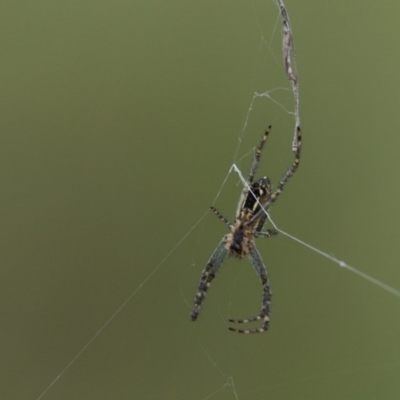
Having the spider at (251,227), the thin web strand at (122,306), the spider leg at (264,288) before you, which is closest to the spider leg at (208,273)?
the spider at (251,227)

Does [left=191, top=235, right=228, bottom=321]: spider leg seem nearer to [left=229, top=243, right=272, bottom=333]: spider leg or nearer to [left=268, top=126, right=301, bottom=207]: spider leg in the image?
[left=229, top=243, right=272, bottom=333]: spider leg

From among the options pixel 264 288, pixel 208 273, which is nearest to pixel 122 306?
pixel 208 273

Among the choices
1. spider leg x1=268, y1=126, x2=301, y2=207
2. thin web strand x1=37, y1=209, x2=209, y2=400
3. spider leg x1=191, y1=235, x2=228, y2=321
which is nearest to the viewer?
spider leg x1=268, y1=126, x2=301, y2=207

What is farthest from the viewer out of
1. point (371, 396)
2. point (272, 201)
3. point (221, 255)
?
point (371, 396)

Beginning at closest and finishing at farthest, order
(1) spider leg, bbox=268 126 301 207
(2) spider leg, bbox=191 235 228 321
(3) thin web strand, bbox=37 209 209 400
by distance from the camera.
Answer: (1) spider leg, bbox=268 126 301 207
(2) spider leg, bbox=191 235 228 321
(3) thin web strand, bbox=37 209 209 400

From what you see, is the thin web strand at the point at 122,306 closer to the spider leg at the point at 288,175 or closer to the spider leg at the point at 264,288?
the spider leg at the point at 264,288

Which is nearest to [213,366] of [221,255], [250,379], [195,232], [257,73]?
[250,379]

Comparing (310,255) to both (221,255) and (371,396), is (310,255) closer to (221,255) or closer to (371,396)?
(371,396)

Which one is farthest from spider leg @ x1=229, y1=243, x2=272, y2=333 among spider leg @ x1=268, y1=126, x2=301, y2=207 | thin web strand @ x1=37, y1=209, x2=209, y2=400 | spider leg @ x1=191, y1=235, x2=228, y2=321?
thin web strand @ x1=37, y1=209, x2=209, y2=400
